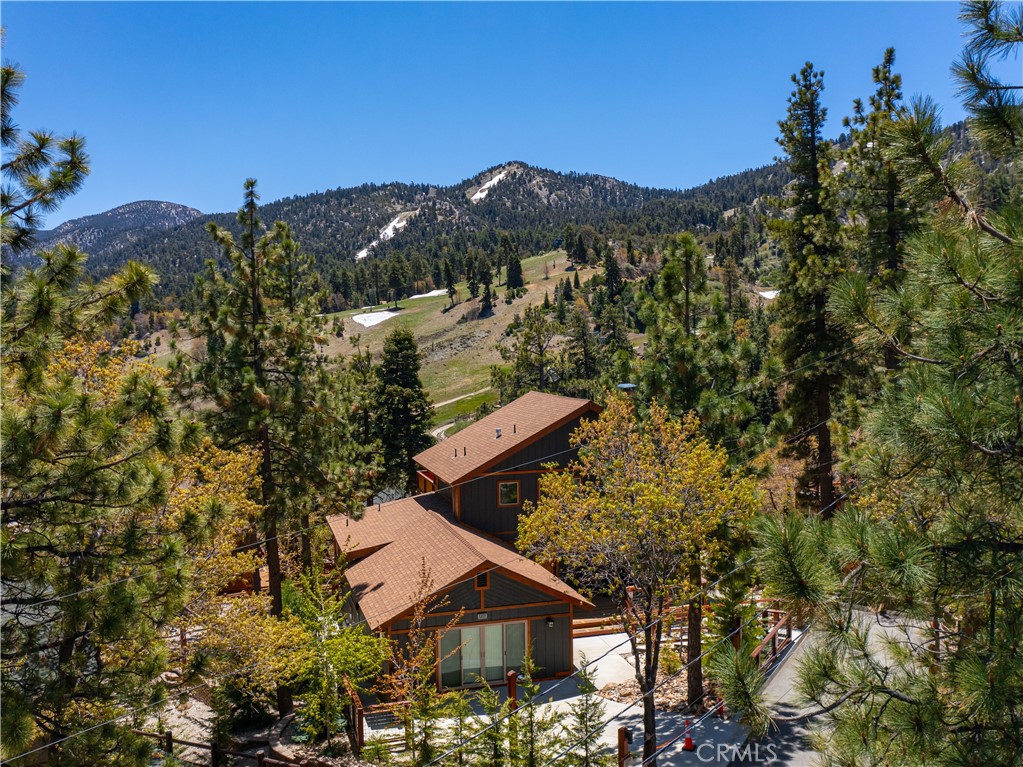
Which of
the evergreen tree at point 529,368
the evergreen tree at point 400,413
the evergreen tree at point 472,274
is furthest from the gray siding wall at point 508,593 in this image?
the evergreen tree at point 472,274

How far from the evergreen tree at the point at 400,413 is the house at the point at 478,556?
7918 mm

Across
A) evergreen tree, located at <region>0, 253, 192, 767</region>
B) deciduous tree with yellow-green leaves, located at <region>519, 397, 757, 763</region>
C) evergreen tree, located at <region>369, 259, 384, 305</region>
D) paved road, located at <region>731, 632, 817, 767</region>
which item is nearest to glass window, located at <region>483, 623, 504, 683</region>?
deciduous tree with yellow-green leaves, located at <region>519, 397, 757, 763</region>

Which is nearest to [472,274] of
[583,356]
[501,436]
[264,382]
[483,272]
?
[483,272]

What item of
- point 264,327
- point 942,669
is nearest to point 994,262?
point 942,669

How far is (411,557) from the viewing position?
2317cm

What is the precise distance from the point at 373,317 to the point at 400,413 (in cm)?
12283

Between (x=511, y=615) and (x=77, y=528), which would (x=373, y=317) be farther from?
(x=77, y=528)

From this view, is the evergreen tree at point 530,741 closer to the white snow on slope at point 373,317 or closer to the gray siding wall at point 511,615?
the gray siding wall at point 511,615

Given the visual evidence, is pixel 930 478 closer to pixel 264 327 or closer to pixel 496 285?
pixel 264 327

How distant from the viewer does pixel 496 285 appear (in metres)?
166

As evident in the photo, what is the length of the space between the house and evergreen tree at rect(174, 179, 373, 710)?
11.3ft

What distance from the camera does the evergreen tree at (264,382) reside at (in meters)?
19.1

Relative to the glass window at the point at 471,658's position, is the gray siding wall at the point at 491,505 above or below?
above

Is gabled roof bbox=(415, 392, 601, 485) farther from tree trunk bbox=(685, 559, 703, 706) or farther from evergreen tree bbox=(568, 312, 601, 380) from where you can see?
evergreen tree bbox=(568, 312, 601, 380)
